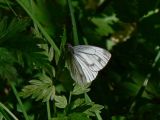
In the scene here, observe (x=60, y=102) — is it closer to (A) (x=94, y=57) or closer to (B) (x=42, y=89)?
(B) (x=42, y=89)

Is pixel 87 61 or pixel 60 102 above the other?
pixel 87 61

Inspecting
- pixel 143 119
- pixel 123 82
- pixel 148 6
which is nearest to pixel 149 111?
pixel 143 119

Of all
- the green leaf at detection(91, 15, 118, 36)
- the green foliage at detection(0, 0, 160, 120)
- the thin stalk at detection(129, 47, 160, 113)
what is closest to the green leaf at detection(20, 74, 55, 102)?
the green foliage at detection(0, 0, 160, 120)

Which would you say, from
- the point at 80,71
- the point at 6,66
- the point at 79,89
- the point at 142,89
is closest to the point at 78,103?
the point at 79,89

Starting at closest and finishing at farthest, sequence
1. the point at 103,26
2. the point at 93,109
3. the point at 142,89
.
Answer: the point at 93,109 → the point at 142,89 → the point at 103,26

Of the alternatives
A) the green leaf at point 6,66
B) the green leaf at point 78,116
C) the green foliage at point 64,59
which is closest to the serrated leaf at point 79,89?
the green foliage at point 64,59

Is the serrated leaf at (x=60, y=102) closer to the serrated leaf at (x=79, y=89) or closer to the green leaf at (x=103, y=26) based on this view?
the serrated leaf at (x=79, y=89)

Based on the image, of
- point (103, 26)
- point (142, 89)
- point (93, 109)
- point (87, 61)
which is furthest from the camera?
point (103, 26)

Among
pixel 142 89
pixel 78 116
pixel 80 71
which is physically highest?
pixel 80 71
